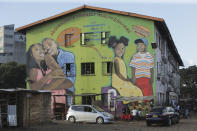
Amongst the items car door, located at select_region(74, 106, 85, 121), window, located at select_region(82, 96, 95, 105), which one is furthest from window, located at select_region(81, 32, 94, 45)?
car door, located at select_region(74, 106, 85, 121)

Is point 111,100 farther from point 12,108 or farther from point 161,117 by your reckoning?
point 12,108

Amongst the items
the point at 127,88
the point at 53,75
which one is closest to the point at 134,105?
the point at 127,88

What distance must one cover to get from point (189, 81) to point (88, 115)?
58.6m

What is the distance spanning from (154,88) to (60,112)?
981 cm

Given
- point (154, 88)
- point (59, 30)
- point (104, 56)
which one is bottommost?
point (154, 88)

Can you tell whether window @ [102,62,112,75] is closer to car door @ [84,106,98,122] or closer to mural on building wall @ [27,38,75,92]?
mural on building wall @ [27,38,75,92]

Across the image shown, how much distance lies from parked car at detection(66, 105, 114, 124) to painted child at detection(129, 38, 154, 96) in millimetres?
6743

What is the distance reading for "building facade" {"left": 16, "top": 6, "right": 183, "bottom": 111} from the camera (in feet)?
113

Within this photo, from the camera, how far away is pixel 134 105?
33.8m

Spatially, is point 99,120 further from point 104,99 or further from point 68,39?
point 68,39

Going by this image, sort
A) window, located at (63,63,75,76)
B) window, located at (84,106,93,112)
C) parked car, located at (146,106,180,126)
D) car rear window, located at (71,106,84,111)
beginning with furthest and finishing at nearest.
Result: 1. window, located at (63,63,75,76)
2. car rear window, located at (71,106,84,111)
3. window, located at (84,106,93,112)
4. parked car, located at (146,106,180,126)

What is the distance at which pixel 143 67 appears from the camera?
1352 inches

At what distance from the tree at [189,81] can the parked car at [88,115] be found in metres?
54.5

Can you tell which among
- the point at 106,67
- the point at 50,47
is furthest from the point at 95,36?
the point at 50,47
